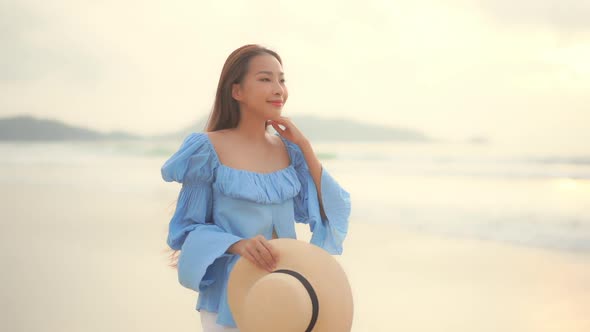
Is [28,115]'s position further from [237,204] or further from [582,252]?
[237,204]

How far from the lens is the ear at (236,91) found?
1.79 m

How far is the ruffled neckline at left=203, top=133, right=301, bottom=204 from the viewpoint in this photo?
1.70 metres

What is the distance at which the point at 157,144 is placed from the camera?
15508 mm

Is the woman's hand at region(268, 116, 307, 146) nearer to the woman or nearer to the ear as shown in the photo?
the woman

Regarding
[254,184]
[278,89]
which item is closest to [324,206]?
[254,184]

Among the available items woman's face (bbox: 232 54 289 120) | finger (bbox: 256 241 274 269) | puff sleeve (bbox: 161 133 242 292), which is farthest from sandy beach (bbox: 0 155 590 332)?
finger (bbox: 256 241 274 269)

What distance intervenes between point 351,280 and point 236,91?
2.69 m

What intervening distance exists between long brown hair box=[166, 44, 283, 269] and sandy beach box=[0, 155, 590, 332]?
1.81 m

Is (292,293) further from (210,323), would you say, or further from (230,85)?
(230,85)

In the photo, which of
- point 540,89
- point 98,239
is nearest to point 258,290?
point 98,239

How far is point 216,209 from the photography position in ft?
Answer: 5.69

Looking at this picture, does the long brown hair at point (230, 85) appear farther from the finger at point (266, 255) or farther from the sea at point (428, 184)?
the sea at point (428, 184)

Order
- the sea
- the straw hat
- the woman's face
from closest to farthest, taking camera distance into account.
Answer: the straw hat → the woman's face → the sea

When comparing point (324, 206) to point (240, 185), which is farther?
point (324, 206)
